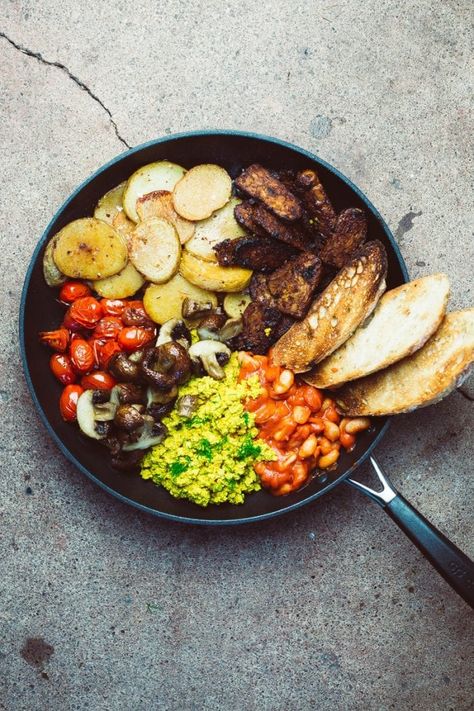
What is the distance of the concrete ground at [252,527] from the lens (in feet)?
10.4

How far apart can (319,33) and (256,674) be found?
3.39m

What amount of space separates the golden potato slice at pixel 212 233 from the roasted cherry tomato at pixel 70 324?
63cm

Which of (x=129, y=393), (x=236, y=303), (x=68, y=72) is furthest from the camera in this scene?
(x=68, y=72)

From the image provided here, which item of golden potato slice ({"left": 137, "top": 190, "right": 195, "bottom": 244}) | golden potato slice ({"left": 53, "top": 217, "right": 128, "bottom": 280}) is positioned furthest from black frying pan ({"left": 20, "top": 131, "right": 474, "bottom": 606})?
golden potato slice ({"left": 137, "top": 190, "right": 195, "bottom": 244})

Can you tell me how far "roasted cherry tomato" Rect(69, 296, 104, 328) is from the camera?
2.87 meters

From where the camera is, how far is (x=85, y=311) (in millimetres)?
2871

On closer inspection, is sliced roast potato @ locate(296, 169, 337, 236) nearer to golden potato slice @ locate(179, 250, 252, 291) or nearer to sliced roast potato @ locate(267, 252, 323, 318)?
sliced roast potato @ locate(267, 252, 323, 318)

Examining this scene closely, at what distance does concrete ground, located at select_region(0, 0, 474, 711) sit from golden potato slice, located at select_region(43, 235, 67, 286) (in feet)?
1.20

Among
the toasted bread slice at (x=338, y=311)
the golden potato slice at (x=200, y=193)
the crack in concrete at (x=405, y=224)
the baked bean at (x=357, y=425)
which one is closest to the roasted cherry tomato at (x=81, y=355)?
the golden potato slice at (x=200, y=193)

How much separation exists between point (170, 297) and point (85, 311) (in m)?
0.40

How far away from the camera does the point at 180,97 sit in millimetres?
Result: 3197

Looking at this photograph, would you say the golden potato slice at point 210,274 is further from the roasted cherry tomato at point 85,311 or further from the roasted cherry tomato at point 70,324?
the roasted cherry tomato at point 70,324

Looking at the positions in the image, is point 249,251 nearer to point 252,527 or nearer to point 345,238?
point 345,238

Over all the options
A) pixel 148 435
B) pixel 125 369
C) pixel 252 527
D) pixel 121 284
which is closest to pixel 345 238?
pixel 121 284
